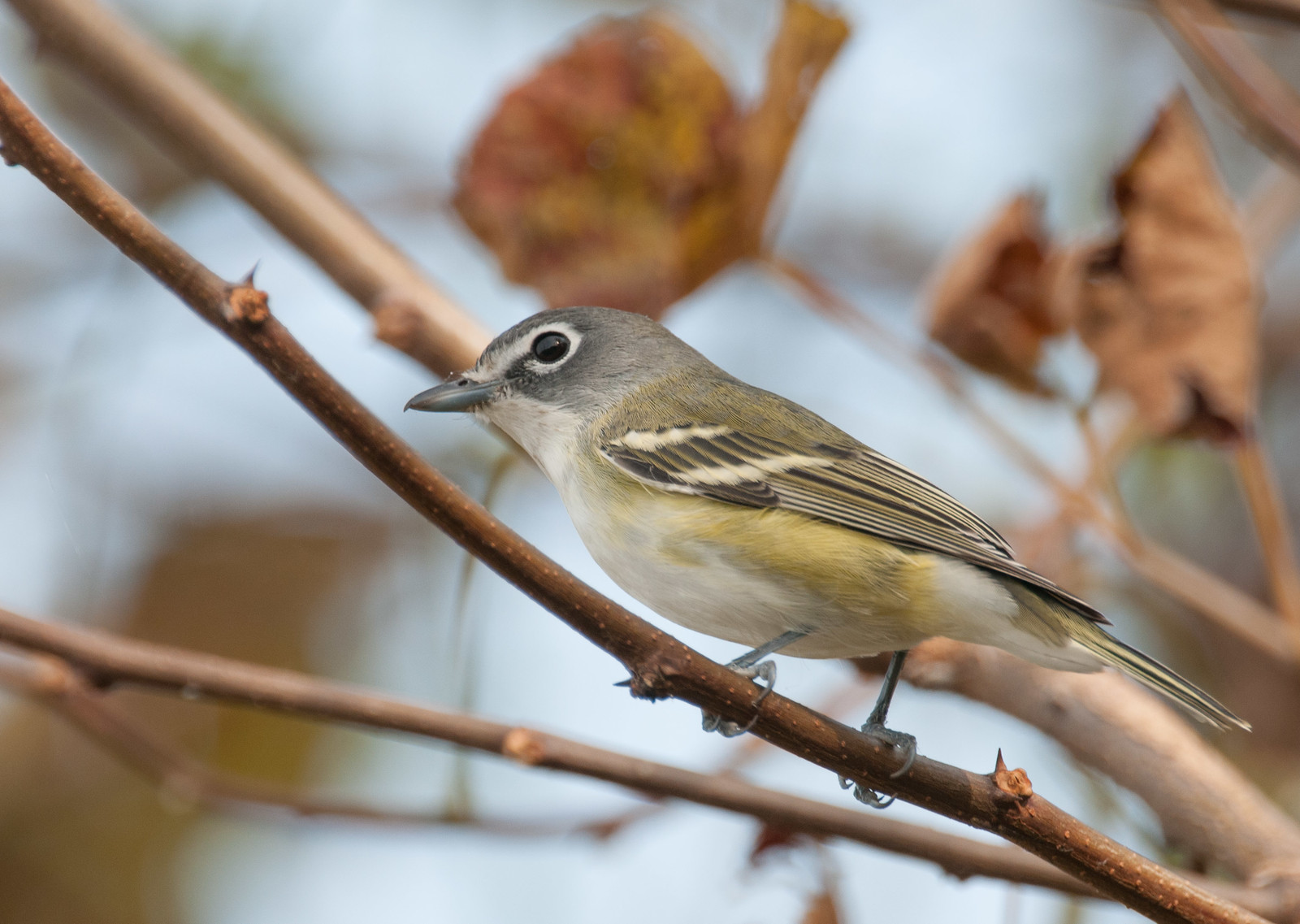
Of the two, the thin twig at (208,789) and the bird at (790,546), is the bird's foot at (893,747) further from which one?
the thin twig at (208,789)

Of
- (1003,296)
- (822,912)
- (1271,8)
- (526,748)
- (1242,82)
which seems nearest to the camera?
(526,748)

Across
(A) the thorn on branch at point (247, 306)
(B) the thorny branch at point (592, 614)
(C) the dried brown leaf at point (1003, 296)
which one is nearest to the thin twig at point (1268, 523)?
(C) the dried brown leaf at point (1003, 296)

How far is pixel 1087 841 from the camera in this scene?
1.85 meters

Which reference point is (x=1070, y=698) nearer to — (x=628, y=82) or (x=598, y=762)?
(x=598, y=762)

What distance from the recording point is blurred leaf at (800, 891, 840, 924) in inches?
102

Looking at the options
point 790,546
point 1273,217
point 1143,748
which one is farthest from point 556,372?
point 1273,217

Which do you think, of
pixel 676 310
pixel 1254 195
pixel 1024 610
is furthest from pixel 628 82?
pixel 1254 195

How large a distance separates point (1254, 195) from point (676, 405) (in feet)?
11.4

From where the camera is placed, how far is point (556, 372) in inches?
116

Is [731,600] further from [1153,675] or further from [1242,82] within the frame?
[1242,82]

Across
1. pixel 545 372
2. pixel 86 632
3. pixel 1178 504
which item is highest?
pixel 1178 504

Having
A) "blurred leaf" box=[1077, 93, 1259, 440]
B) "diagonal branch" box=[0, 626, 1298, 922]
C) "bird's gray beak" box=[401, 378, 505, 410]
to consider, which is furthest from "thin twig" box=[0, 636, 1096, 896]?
"blurred leaf" box=[1077, 93, 1259, 440]

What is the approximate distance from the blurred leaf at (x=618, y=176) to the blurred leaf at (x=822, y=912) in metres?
1.60

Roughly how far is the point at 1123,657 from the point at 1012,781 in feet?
1.95
